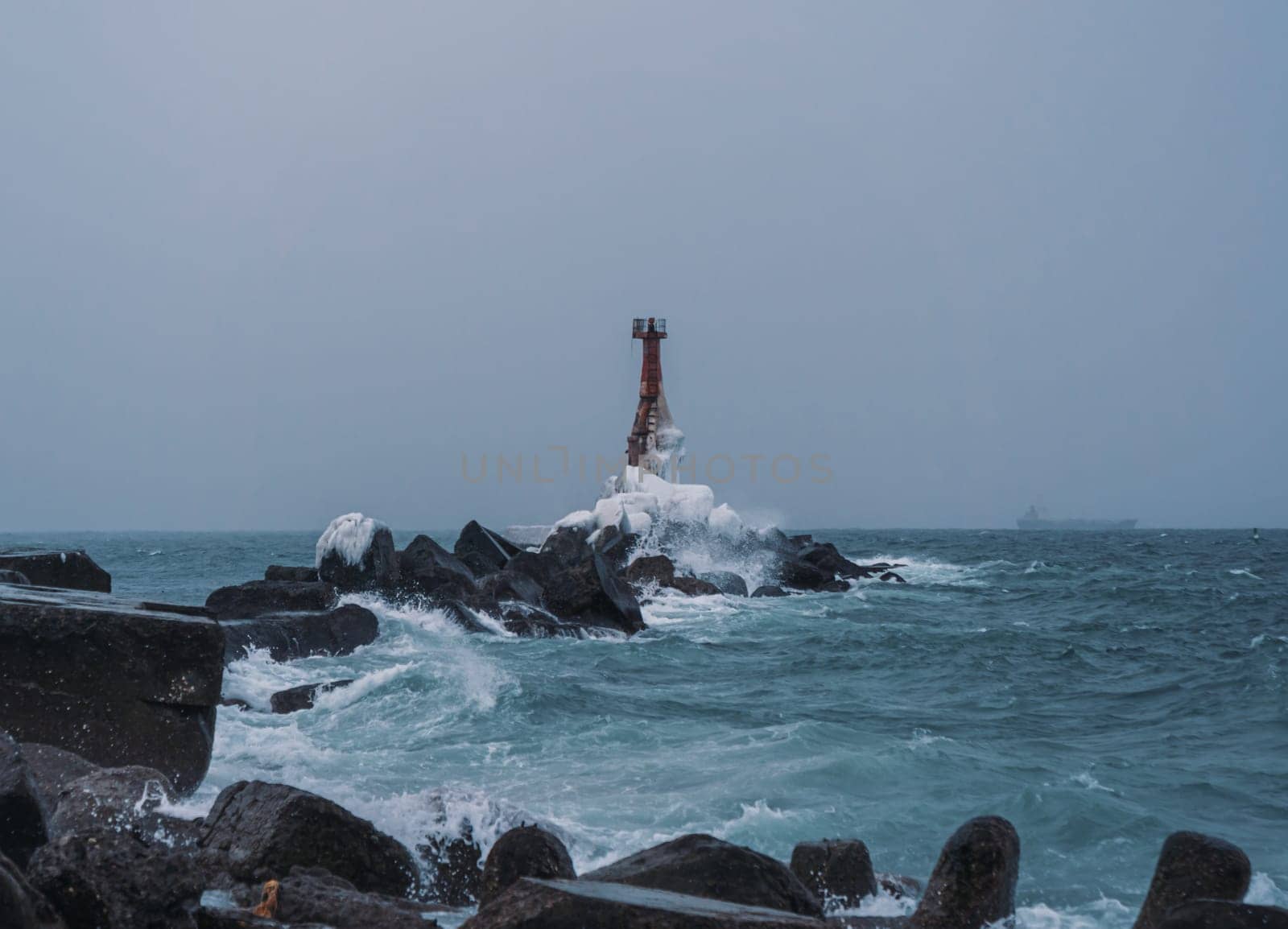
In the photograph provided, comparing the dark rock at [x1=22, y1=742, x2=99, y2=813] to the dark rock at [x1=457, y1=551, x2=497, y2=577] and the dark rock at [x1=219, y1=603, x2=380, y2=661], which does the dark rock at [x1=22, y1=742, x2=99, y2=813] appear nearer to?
the dark rock at [x1=219, y1=603, x2=380, y2=661]

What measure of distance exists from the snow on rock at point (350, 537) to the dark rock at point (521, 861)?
13278 millimetres

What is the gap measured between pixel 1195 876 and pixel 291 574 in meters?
16.7

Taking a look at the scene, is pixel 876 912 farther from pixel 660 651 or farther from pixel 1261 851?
pixel 660 651

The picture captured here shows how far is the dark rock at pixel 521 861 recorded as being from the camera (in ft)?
14.9

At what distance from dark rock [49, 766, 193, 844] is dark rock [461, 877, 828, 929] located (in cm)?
153

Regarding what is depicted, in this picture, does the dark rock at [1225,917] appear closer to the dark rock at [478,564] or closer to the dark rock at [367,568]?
the dark rock at [367,568]

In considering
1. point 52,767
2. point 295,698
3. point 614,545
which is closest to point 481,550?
point 614,545

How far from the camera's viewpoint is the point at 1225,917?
377 centimetres

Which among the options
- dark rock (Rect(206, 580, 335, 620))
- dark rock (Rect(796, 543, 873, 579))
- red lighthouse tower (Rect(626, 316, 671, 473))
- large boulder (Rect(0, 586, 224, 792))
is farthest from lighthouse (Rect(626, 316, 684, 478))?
large boulder (Rect(0, 586, 224, 792))

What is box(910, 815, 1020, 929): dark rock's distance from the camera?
15.4 ft

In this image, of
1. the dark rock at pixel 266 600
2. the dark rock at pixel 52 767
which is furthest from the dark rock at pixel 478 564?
the dark rock at pixel 52 767

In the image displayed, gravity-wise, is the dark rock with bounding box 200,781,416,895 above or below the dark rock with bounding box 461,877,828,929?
below

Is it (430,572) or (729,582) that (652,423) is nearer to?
(729,582)

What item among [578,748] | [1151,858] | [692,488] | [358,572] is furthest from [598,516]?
[1151,858]
